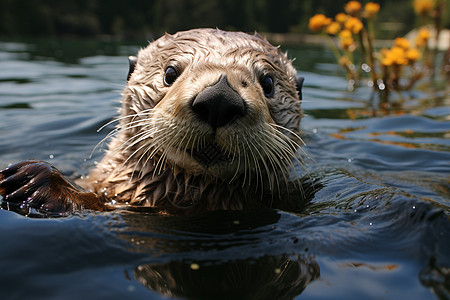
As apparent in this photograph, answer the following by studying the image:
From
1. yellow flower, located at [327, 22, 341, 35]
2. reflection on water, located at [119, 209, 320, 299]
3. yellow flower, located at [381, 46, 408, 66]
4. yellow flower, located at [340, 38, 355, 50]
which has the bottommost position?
reflection on water, located at [119, 209, 320, 299]

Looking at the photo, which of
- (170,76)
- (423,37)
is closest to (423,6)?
(423,37)

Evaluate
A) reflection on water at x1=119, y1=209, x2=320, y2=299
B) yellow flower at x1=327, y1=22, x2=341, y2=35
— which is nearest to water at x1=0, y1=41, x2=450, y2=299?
reflection on water at x1=119, y1=209, x2=320, y2=299

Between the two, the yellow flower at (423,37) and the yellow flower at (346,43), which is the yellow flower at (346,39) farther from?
the yellow flower at (423,37)

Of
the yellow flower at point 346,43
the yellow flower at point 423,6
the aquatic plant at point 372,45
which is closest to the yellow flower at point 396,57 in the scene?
the aquatic plant at point 372,45

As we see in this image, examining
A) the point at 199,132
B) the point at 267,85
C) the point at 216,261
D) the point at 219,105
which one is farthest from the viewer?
the point at 267,85

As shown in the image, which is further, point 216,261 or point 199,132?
point 199,132

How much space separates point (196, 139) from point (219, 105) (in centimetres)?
24

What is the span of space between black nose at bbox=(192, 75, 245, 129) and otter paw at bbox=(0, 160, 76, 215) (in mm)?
889

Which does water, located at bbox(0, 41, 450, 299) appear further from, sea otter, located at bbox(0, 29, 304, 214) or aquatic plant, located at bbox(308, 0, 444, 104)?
aquatic plant, located at bbox(308, 0, 444, 104)

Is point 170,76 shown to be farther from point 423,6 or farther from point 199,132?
point 423,6

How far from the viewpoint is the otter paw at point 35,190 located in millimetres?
2457

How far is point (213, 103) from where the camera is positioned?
2.19 metres

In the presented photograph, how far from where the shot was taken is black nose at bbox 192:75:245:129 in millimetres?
2189

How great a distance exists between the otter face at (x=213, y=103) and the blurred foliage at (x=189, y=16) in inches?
1515
